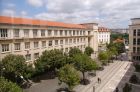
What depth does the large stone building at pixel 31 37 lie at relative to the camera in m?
33.5

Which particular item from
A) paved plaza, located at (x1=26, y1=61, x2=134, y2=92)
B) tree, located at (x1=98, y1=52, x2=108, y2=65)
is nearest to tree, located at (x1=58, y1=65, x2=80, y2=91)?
paved plaza, located at (x1=26, y1=61, x2=134, y2=92)

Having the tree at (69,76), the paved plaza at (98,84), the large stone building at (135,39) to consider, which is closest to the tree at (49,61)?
the paved plaza at (98,84)

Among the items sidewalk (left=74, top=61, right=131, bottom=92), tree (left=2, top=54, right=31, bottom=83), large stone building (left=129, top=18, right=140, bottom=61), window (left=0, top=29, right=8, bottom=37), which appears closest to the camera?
tree (left=2, top=54, right=31, bottom=83)

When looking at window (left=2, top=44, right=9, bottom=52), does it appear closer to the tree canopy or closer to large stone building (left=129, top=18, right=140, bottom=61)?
the tree canopy

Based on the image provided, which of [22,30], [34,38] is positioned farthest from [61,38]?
[22,30]

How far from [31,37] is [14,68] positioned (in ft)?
41.8

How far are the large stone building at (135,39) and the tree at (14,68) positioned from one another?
3951 centimetres

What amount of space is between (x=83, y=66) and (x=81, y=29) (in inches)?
1222

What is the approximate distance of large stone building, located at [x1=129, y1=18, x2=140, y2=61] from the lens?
189ft

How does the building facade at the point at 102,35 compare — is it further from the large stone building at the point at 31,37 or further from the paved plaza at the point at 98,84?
the paved plaza at the point at 98,84

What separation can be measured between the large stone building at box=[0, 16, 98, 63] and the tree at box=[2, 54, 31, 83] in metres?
4.80

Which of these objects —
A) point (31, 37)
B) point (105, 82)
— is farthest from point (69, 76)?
point (31, 37)

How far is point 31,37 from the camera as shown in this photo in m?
39.2

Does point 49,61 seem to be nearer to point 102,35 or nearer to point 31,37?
point 31,37
